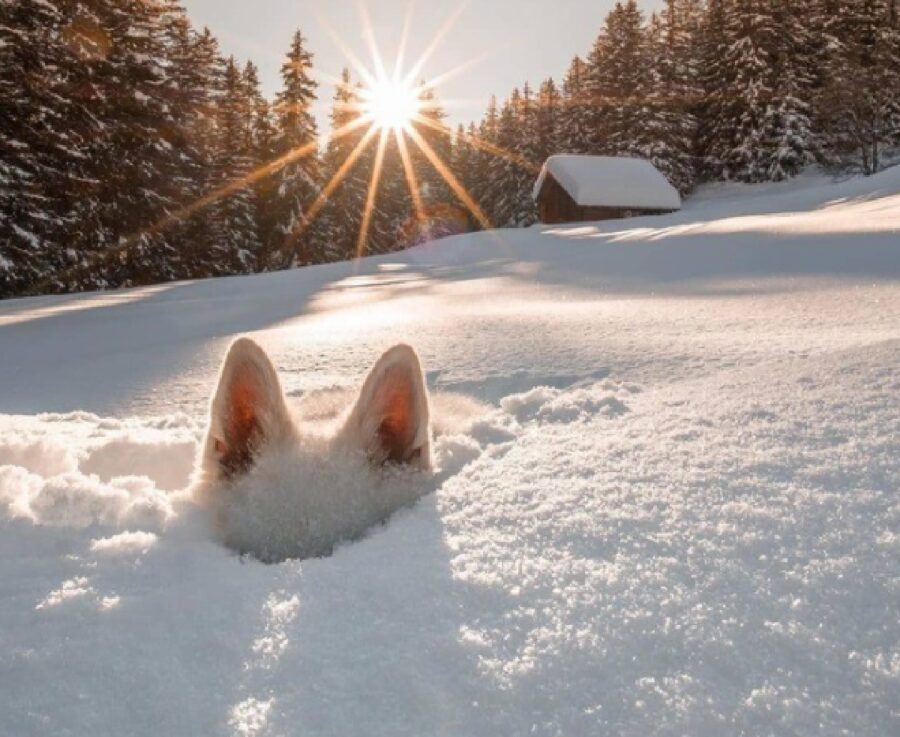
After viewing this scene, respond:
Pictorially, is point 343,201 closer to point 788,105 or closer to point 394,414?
point 788,105

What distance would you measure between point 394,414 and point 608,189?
34.8 m

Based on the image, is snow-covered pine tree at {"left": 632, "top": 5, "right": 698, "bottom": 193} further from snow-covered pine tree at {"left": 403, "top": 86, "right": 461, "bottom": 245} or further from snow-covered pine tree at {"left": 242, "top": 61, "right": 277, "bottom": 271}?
snow-covered pine tree at {"left": 242, "top": 61, "right": 277, "bottom": 271}

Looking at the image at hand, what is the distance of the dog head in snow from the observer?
5.40 feet

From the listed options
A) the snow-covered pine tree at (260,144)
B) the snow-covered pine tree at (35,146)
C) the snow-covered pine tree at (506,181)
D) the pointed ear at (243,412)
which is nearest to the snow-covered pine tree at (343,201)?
the snow-covered pine tree at (260,144)

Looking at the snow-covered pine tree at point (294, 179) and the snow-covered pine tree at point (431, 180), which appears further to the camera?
the snow-covered pine tree at point (431, 180)

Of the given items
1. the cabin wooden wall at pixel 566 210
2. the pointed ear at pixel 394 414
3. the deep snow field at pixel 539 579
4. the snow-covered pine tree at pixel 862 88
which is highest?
the snow-covered pine tree at pixel 862 88

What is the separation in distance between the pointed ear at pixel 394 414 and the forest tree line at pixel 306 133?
19100 mm

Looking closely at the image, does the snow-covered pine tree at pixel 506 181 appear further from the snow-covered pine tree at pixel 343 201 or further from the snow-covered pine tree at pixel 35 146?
the snow-covered pine tree at pixel 35 146

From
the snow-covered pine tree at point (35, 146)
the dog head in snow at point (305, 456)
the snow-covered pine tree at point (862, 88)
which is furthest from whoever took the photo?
the snow-covered pine tree at point (862, 88)

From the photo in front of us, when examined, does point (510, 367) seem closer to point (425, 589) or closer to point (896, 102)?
point (425, 589)

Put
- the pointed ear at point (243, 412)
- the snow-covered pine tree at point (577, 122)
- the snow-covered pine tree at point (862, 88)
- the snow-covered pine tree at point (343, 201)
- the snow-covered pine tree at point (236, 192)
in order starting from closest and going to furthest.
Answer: the pointed ear at point (243, 412)
the snow-covered pine tree at point (862, 88)
the snow-covered pine tree at point (236, 192)
the snow-covered pine tree at point (343, 201)
the snow-covered pine tree at point (577, 122)

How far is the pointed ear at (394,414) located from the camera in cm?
200

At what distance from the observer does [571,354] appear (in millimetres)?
3594

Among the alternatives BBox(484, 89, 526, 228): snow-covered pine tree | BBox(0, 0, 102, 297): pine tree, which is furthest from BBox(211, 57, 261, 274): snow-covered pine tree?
BBox(484, 89, 526, 228): snow-covered pine tree
